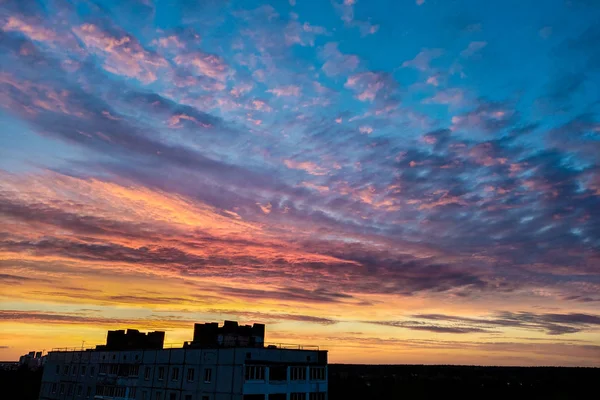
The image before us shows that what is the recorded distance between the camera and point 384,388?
191250mm

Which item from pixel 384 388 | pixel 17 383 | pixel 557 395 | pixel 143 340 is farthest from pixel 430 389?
pixel 17 383

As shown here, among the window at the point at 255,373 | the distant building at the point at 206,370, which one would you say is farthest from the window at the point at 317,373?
the window at the point at 255,373

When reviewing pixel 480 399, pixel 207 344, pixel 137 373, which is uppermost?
pixel 207 344

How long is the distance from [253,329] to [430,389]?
502 feet

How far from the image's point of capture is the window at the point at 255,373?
55.7 metres

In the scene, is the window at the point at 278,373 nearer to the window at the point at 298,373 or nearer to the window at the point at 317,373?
the window at the point at 298,373

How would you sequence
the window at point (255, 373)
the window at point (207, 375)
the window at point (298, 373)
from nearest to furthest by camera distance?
the window at point (255, 373)
the window at point (207, 375)
the window at point (298, 373)

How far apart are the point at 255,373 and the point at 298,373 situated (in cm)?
715

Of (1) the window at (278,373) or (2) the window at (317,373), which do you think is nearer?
(1) the window at (278,373)

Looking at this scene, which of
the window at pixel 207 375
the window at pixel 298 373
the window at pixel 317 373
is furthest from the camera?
the window at pixel 317 373

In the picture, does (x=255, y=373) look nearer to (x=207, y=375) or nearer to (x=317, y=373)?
(x=207, y=375)

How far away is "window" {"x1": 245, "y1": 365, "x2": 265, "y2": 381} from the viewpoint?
55688 millimetres

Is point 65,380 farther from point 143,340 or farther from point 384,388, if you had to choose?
point 384,388

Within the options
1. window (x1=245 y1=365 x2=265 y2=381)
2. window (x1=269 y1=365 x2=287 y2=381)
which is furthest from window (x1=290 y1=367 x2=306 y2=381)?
window (x1=245 y1=365 x2=265 y2=381)
